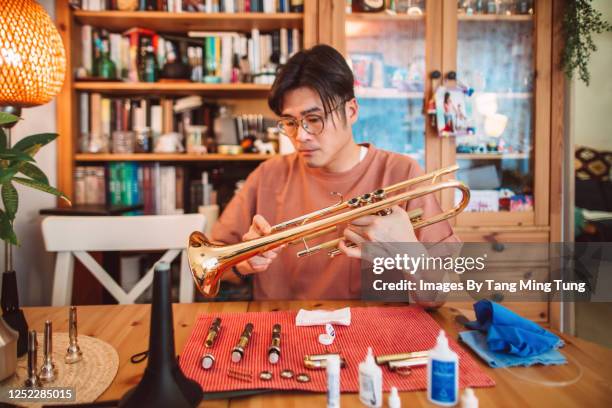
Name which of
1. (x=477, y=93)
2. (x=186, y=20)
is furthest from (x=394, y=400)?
(x=186, y=20)

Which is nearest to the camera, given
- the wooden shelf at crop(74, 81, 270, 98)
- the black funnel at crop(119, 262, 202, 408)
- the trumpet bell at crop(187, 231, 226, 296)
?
the black funnel at crop(119, 262, 202, 408)

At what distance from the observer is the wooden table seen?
2.17 feet

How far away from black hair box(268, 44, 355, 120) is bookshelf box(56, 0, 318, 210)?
85 cm

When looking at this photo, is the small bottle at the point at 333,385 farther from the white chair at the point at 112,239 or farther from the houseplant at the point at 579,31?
the houseplant at the point at 579,31

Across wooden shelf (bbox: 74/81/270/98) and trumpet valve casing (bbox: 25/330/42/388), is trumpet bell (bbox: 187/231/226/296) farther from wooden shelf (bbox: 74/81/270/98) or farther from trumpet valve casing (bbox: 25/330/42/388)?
wooden shelf (bbox: 74/81/270/98)

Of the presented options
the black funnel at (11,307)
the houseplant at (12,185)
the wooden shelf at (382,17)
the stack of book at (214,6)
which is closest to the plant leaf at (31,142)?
the houseplant at (12,185)

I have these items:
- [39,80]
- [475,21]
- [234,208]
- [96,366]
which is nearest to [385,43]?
[475,21]

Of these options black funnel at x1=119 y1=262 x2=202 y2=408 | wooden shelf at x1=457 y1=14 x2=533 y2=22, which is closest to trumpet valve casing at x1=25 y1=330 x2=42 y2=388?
black funnel at x1=119 y1=262 x2=202 y2=408

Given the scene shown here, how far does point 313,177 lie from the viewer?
59.6 inches

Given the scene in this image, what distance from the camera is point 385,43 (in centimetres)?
226

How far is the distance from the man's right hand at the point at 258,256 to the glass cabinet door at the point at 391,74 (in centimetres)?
128

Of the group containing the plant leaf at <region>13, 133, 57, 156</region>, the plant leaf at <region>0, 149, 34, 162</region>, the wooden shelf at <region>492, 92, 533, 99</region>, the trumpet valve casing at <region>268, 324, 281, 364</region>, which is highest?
the wooden shelf at <region>492, 92, 533, 99</region>

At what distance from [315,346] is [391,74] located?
177 centimetres

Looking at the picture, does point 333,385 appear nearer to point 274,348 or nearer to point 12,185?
point 274,348
